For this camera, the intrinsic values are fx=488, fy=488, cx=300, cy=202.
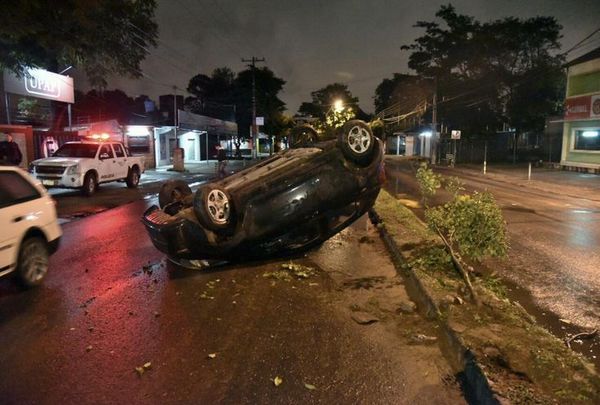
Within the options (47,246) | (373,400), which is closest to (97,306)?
(47,246)

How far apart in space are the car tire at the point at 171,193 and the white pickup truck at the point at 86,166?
377 inches

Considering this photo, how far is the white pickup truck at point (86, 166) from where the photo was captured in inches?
653

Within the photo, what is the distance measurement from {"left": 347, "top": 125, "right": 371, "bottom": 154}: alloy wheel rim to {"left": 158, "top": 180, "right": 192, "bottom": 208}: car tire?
3.14 metres

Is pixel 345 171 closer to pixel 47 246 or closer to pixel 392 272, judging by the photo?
pixel 392 272

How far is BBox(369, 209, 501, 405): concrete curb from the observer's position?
359 centimetres

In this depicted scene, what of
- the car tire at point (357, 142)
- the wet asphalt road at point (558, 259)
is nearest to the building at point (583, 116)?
the wet asphalt road at point (558, 259)

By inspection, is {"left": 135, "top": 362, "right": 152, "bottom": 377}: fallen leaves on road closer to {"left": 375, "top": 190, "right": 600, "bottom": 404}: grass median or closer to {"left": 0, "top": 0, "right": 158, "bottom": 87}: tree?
{"left": 375, "top": 190, "right": 600, "bottom": 404}: grass median

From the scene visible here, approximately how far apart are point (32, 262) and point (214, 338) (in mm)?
3194

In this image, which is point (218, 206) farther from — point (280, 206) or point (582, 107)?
point (582, 107)

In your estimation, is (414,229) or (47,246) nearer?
(47,246)

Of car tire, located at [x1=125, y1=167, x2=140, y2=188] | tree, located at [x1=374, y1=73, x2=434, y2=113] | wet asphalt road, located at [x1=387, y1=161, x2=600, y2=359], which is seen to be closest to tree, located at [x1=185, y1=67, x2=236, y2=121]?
tree, located at [x1=374, y1=73, x2=434, y2=113]

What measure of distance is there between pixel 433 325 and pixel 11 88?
21162mm

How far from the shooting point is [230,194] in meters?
6.67

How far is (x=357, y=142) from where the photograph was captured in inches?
285
